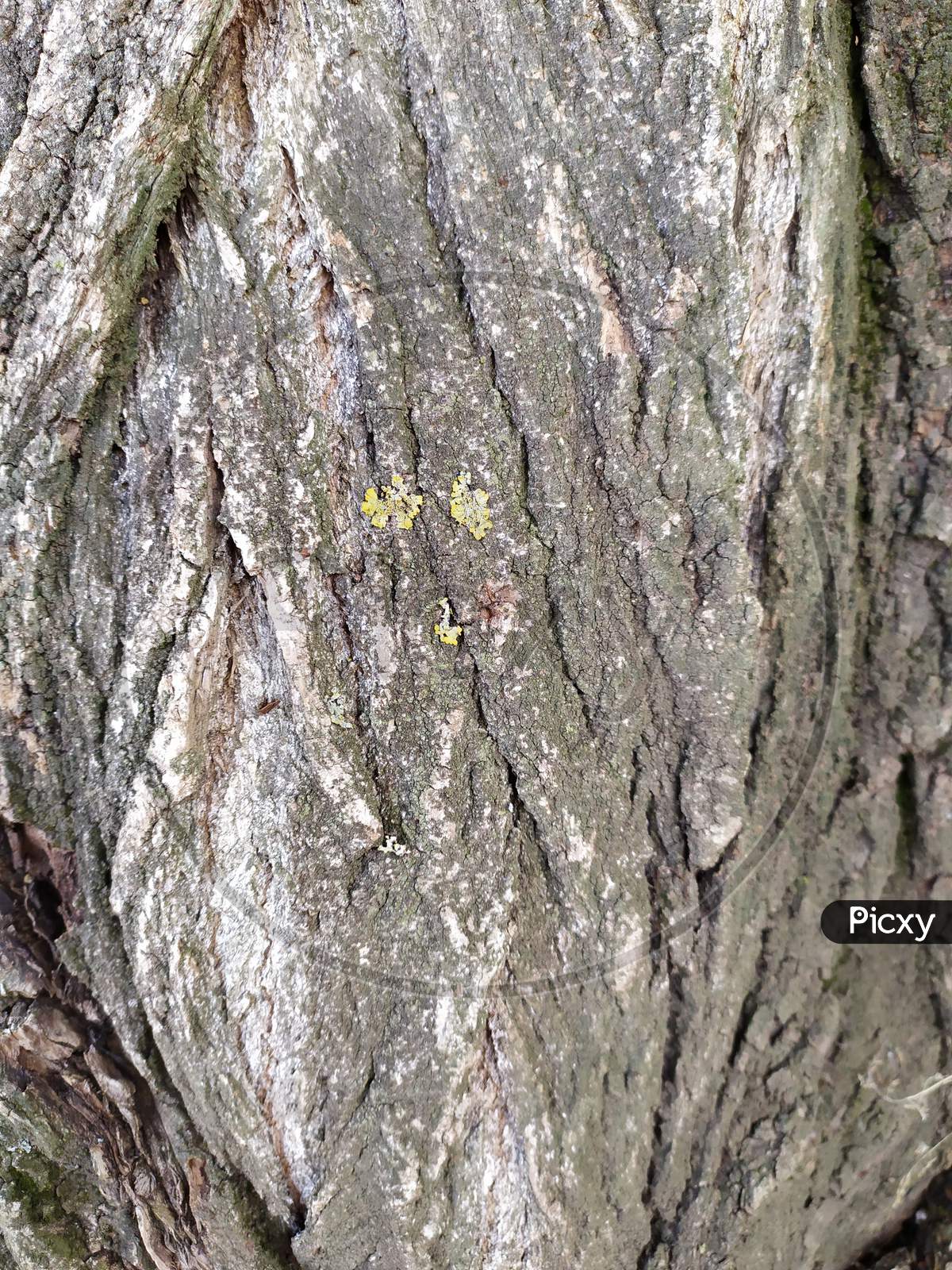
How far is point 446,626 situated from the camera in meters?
1.35

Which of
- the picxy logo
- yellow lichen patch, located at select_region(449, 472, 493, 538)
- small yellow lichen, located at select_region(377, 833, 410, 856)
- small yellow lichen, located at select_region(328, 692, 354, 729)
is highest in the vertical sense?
yellow lichen patch, located at select_region(449, 472, 493, 538)

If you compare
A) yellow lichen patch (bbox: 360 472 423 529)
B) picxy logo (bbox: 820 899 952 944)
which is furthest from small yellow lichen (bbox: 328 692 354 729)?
picxy logo (bbox: 820 899 952 944)

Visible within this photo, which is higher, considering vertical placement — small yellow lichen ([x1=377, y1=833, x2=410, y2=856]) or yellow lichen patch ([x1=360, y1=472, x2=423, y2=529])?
yellow lichen patch ([x1=360, y1=472, x2=423, y2=529])

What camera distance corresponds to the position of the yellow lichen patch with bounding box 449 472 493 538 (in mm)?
1312

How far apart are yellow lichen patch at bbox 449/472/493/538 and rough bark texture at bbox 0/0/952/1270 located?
3 centimetres

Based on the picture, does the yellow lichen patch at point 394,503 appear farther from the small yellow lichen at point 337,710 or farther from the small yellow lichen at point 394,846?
the small yellow lichen at point 394,846

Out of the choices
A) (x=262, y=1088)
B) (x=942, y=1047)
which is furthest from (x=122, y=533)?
(x=942, y=1047)

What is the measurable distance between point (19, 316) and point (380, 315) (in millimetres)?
660

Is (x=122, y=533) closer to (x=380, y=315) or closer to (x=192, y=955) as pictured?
(x=380, y=315)

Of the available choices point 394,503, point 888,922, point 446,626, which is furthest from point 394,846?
point 888,922

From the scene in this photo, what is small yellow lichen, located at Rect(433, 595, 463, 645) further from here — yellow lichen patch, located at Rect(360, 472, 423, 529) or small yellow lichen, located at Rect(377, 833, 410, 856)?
small yellow lichen, located at Rect(377, 833, 410, 856)

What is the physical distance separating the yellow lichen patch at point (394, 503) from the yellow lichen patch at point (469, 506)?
65 millimetres

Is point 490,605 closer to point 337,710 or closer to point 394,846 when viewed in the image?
point 337,710

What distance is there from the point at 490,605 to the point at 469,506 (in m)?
0.18
